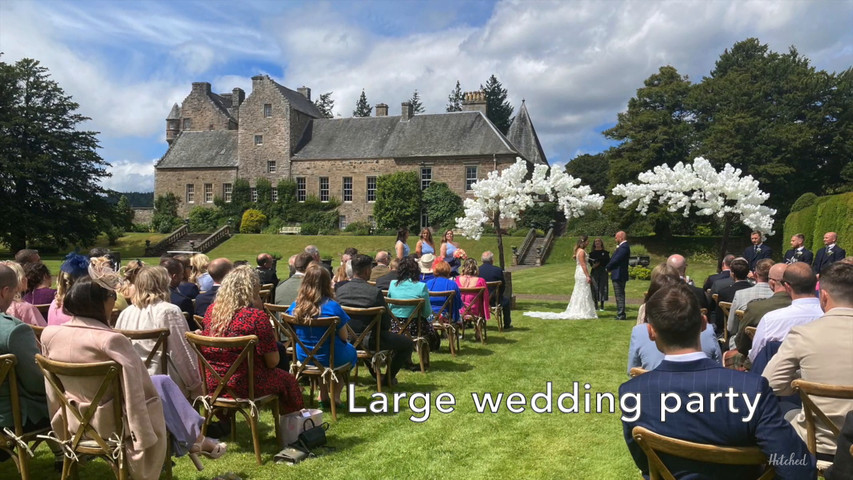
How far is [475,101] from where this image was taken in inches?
1729

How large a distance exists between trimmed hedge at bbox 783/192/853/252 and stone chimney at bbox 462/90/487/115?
25.0 meters

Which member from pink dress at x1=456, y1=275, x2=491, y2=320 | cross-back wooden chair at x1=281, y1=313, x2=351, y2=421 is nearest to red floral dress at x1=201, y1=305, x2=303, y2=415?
cross-back wooden chair at x1=281, y1=313, x2=351, y2=421

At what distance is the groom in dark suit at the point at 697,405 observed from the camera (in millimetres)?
2379

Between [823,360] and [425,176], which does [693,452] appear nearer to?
[823,360]

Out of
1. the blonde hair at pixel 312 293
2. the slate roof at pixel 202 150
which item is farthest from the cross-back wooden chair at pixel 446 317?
the slate roof at pixel 202 150

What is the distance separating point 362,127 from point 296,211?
7.80 m

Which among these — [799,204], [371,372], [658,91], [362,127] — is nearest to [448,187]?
[362,127]

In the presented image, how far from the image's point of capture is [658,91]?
36.6m

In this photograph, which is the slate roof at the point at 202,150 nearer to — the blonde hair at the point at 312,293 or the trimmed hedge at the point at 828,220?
the trimmed hedge at the point at 828,220

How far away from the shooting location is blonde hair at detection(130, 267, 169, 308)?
4.84 m

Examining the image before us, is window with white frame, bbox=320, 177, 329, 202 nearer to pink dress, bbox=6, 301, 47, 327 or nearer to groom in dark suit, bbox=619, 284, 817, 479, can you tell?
pink dress, bbox=6, 301, 47, 327

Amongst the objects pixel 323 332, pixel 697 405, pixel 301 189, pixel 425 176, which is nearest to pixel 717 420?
pixel 697 405

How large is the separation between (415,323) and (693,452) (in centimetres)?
540

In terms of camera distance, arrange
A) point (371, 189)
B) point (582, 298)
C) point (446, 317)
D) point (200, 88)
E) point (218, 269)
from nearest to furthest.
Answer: point (218, 269), point (446, 317), point (582, 298), point (371, 189), point (200, 88)
